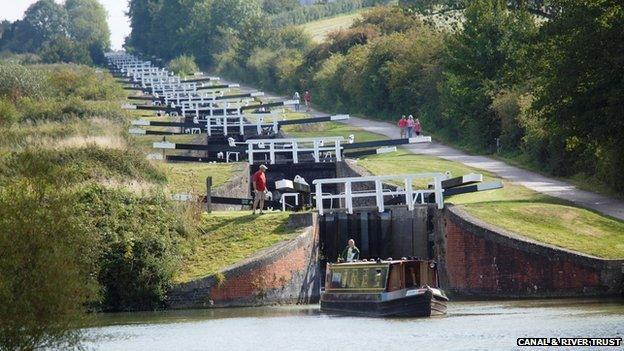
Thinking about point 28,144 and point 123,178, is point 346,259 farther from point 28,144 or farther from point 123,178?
point 28,144

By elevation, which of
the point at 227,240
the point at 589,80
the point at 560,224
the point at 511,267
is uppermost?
the point at 589,80

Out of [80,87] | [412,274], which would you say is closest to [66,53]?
[80,87]

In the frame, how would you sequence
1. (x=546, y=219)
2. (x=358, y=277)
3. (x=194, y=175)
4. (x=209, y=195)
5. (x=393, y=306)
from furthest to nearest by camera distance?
(x=194, y=175) → (x=209, y=195) → (x=546, y=219) → (x=358, y=277) → (x=393, y=306)

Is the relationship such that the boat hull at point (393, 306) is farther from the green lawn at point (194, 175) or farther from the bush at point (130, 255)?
the green lawn at point (194, 175)

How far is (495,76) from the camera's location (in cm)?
6619

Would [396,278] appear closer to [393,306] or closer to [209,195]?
[393,306]

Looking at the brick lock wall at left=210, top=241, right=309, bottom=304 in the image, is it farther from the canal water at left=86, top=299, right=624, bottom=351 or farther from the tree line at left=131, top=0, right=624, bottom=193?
the tree line at left=131, top=0, right=624, bottom=193

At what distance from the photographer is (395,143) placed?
59688 mm

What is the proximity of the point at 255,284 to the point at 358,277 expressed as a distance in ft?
13.0

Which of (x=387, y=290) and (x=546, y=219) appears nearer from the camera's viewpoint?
(x=387, y=290)

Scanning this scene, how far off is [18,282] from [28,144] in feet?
93.3

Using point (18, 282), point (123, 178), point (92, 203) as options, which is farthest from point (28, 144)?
point (18, 282)

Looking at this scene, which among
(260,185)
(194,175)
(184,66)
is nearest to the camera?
(260,185)

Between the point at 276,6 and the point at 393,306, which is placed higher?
the point at 276,6
